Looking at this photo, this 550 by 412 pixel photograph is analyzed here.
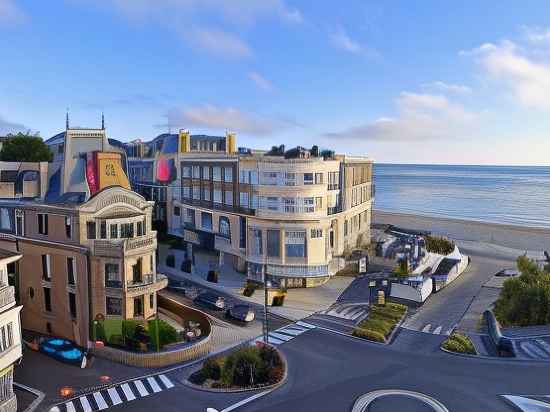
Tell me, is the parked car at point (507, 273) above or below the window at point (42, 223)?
below

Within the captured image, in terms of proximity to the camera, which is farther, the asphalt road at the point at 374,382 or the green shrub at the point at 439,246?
the green shrub at the point at 439,246

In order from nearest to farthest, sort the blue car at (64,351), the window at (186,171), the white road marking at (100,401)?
the white road marking at (100,401)
the blue car at (64,351)
the window at (186,171)

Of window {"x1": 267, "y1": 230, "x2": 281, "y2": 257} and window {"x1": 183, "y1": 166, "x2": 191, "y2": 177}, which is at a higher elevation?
window {"x1": 183, "y1": 166, "x2": 191, "y2": 177}

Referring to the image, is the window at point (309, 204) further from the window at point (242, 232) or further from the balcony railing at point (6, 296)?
the balcony railing at point (6, 296)

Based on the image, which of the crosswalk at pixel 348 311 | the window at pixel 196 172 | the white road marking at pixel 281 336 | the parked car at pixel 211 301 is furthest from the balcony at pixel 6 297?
the window at pixel 196 172

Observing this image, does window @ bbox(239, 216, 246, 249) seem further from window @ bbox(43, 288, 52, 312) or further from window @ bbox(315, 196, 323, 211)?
window @ bbox(43, 288, 52, 312)

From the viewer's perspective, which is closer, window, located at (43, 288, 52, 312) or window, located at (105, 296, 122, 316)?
window, located at (105, 296, 122, 316)

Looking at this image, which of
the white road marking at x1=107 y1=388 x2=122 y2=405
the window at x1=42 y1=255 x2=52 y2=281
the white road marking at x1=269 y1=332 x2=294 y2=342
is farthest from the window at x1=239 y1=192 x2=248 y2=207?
the white road marking at x1=107 y1=388 x2=122 y2=405
